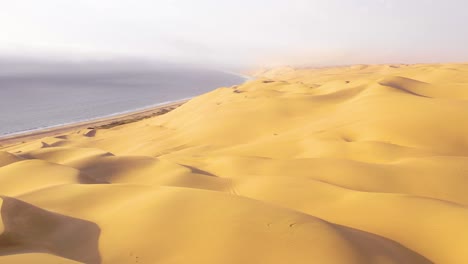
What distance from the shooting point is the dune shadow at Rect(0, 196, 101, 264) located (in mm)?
2949

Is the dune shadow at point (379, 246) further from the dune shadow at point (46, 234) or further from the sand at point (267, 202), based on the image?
the dune shadow at point (46, 234)

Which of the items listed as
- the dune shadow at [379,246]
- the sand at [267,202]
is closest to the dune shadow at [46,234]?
the sand at [267,202]

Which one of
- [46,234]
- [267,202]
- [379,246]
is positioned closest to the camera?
[379,246]

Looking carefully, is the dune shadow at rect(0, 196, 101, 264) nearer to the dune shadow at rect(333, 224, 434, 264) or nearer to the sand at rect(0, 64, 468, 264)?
the sand at rect(0, 64, 468, 264)

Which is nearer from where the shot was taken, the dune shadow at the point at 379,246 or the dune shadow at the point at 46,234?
the dune shadow at the point at 46,234

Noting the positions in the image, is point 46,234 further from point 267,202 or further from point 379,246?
point 379,246

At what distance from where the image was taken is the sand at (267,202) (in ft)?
9.91

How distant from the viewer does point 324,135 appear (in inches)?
352

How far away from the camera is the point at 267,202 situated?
3.84 metres

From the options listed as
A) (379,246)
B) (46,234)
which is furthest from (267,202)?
(46,234)

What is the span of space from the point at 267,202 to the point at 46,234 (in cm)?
194

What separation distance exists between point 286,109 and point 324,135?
4799mm

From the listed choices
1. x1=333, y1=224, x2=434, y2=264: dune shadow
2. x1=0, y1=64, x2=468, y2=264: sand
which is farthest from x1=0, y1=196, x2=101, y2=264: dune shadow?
x1=333, y1=224, x2=434, y2=264: dune shadow

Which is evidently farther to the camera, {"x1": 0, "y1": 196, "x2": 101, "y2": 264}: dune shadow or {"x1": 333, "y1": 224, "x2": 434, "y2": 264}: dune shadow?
{"x1": 333, "y1": 224, "x2": 434, "y2": 264}: dune shadow
